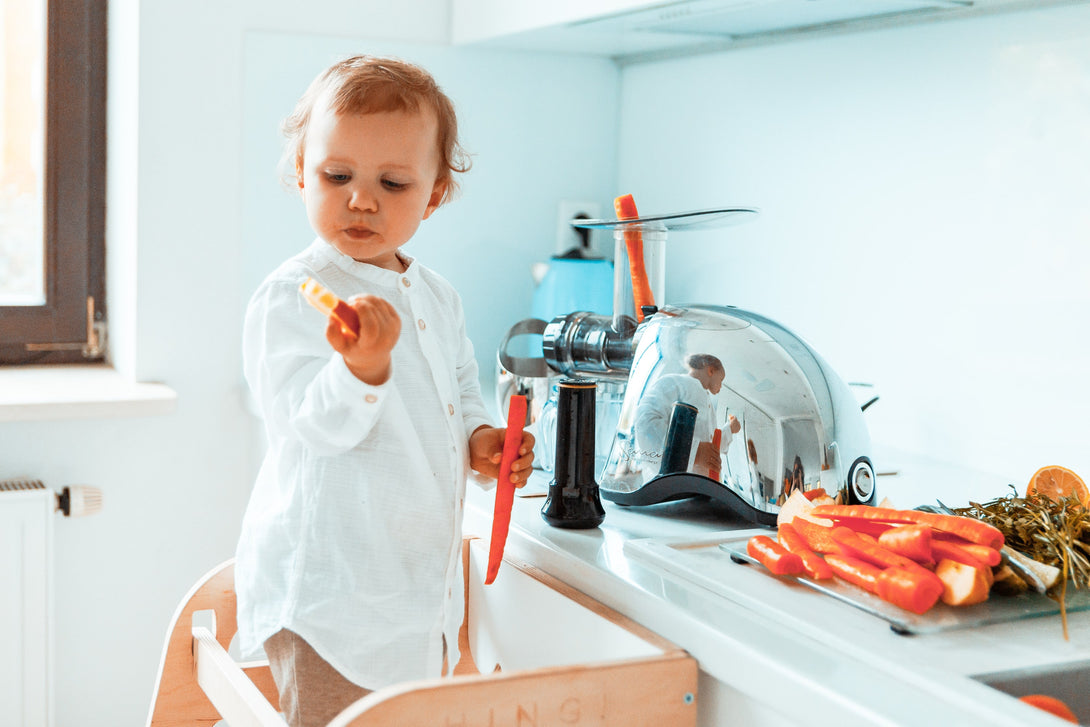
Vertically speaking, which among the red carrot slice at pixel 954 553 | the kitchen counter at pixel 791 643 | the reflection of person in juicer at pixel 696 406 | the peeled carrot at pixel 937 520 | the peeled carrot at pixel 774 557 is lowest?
the kitchen counter at pixel 791 643

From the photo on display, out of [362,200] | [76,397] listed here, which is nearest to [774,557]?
[362,200]

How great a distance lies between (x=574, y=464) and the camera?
1020mm

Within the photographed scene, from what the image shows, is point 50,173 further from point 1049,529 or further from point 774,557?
point 1049,529

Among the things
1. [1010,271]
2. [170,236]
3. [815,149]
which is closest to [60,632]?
[170,236]

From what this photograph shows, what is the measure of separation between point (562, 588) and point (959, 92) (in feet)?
2.62

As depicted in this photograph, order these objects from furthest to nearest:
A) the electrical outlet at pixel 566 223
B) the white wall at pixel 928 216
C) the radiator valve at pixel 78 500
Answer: the electrical outlet at pixel 566 223 → the radiator valve at pixel 78 500 → the white wall at pixel 928 216

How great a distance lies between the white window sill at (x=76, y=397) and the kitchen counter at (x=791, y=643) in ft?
2.57

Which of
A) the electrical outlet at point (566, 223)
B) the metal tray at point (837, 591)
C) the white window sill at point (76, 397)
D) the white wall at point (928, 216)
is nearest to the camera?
the metal tray at point (837, 591)

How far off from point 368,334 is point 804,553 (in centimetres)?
38

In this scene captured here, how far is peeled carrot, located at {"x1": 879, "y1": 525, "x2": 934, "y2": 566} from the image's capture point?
2.69 feet

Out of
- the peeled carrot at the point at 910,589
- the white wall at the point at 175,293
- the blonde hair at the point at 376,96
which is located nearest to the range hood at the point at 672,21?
the white wall at the point at 175,293

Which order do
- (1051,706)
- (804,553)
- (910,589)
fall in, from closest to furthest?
1. (1051,706)
2. (910,589)
3. (804,553)

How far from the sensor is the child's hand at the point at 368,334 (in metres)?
0.80

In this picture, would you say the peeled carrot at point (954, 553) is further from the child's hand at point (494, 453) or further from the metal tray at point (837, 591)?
the child's hand at point (494, 453)
